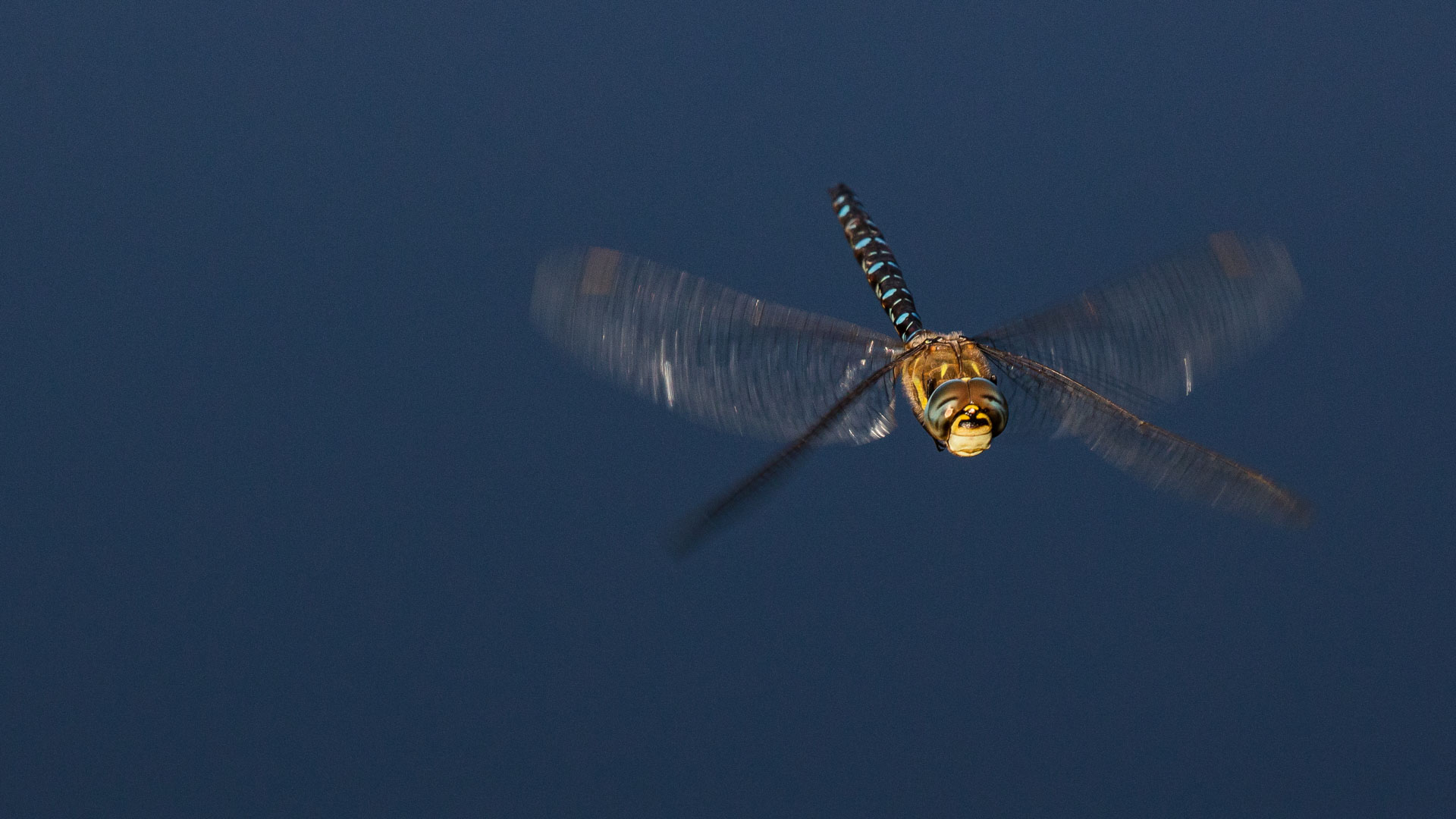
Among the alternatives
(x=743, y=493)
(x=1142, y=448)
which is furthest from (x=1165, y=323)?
(x=743, y=493)

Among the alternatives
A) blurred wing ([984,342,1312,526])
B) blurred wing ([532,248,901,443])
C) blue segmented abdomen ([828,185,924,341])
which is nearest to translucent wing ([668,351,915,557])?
blurred wing ([532,248,901,443])

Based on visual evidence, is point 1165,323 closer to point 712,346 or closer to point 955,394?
point 955,394

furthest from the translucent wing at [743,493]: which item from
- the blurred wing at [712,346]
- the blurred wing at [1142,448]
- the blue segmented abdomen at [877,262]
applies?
the blue segmented abdomen at [877,262]

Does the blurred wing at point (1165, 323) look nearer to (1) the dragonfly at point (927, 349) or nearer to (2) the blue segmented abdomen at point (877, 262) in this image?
(1) the dragonfly at point (927, 349)

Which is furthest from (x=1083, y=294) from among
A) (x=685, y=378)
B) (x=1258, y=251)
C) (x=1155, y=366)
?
(x=685, y=378)

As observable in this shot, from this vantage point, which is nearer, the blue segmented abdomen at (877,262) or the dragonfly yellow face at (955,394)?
the dragonfly yellow face at (955,394)

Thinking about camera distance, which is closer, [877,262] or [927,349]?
[927,349]
